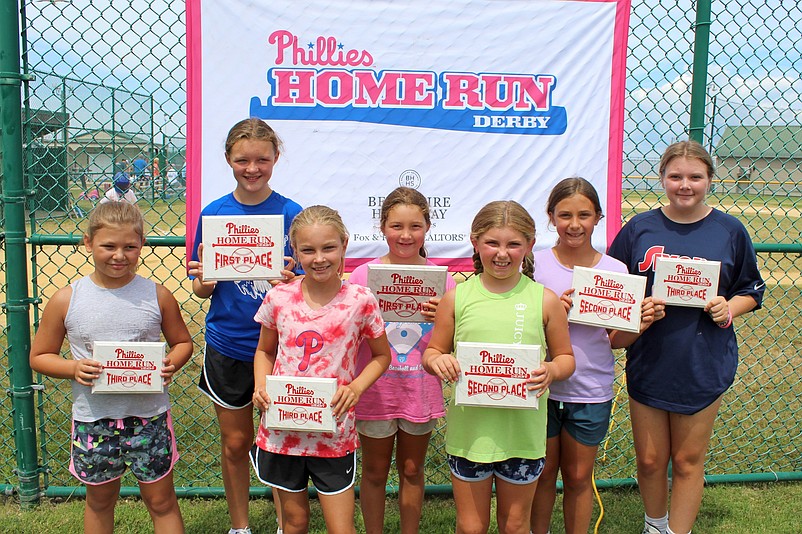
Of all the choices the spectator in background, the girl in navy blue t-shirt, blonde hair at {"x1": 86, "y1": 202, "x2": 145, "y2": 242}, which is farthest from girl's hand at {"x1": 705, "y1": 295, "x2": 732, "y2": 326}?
the spectator in background

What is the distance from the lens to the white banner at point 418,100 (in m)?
3.17

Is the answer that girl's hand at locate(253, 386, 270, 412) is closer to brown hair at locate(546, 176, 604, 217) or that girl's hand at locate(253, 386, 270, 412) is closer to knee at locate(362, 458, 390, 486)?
knee at locate(362, 458, 390, 486)

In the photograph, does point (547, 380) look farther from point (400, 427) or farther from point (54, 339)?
point (54, 339)

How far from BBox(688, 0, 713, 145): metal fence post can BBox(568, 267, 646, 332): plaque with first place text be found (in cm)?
123

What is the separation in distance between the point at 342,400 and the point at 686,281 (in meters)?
1.39

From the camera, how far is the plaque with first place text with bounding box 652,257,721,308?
2.53 metres

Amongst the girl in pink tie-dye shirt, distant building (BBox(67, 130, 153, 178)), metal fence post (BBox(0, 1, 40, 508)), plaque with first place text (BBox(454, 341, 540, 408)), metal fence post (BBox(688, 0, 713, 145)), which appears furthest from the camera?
distant building (BBox(67, 130, 153, 178))

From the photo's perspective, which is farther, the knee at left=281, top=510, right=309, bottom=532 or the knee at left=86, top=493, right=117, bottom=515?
A: the knee at left=86, top=493, right=117, bottom=515

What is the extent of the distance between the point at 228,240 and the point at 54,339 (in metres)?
0.75

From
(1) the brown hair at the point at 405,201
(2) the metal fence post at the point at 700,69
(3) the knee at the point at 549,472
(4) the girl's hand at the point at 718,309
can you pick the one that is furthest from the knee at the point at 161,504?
(2) the metal fence post at the point at 700,69

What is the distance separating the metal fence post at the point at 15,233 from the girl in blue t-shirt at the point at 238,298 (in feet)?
3.16

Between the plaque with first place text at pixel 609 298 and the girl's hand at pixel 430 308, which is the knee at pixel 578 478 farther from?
the girl's hand at pixel 430 308

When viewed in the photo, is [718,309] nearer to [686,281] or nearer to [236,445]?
[686,281]

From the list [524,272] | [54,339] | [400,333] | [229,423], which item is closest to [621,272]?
[524,272]
